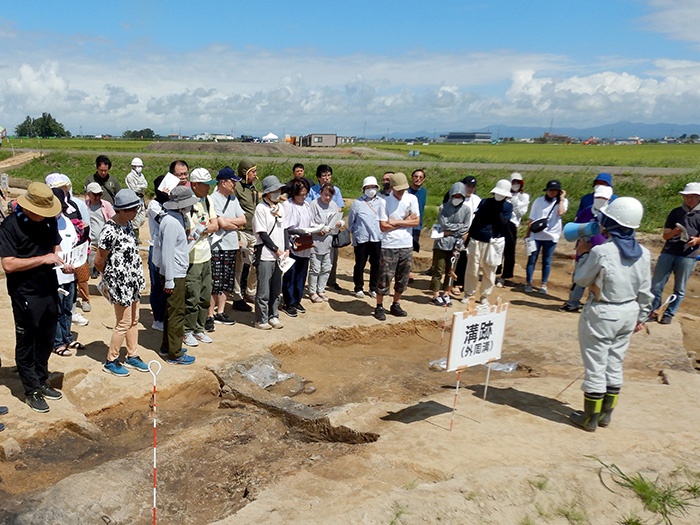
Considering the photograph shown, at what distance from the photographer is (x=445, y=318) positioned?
7.57 meters

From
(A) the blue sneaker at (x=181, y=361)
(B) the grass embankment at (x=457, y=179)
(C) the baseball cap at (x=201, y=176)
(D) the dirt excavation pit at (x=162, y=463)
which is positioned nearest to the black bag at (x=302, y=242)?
(C) the baseball cap at (x=201, y=176)

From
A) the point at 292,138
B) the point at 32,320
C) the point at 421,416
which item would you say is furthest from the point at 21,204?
the point at 292,138

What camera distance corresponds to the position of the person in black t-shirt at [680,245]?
24.6 ft

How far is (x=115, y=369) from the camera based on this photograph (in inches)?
212

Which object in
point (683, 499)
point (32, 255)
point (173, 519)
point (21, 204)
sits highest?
point (21, 204)

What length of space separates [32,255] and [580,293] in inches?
308

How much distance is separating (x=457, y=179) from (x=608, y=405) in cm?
1773

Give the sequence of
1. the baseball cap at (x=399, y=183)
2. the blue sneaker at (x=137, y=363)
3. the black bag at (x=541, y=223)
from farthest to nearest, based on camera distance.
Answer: the black bag at (x=541, y=223)
the baseball cap at (x=399, y=183)
the blue sneaker at (x=137, y=363)

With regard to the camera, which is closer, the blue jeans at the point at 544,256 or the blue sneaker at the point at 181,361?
the blue sneaker at the point at 181,361

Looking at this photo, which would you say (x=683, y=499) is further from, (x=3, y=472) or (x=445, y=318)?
(x=3, y=472)

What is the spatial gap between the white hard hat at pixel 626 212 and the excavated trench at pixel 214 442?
8.29 ft

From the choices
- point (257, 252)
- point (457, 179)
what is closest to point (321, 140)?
point (457, 179)

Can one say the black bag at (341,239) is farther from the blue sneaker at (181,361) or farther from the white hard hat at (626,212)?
the white hard hat at (626,212)

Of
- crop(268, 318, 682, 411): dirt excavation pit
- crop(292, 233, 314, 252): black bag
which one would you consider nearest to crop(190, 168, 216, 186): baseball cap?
crop(292, 233, 314, 252): black bag
